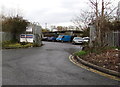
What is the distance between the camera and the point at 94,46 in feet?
41.1

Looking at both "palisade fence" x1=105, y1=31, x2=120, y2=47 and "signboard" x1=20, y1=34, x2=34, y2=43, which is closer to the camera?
"palisade fence" x1=105, y1=31, x2=120, y2=47

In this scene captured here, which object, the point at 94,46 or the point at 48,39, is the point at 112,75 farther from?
the point at 48,39

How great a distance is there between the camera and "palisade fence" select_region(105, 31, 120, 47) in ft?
50.5

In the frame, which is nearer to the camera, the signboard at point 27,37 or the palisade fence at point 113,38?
the palisade fence at point 113,38

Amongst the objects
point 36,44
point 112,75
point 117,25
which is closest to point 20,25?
point 36,44

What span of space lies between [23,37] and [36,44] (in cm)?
307

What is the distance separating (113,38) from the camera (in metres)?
16.0

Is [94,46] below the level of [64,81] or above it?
above

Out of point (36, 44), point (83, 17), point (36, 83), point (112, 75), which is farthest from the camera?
point (83, 17)

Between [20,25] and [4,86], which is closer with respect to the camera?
[4,86]

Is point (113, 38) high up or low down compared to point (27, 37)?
down

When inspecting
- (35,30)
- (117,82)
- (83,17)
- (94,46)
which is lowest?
(117,82)

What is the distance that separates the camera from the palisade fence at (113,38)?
1541 centimetres

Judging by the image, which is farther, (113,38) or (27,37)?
(27,37)
